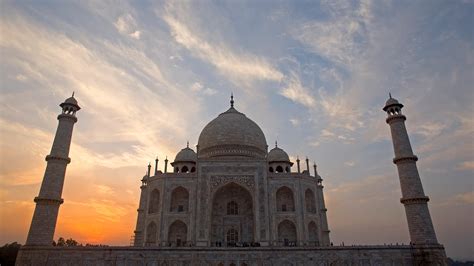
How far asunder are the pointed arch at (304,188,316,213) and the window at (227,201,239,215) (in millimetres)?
5075

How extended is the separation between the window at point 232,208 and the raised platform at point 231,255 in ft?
22.1

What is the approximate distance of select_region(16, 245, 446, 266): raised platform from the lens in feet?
59.8

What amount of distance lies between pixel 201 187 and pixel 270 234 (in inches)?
225

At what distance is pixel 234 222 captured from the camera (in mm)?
24906

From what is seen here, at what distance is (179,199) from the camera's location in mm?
25234

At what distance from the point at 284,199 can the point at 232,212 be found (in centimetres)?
395

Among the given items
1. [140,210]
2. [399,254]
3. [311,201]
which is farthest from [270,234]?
[140,210]

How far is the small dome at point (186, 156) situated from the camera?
95.2ft

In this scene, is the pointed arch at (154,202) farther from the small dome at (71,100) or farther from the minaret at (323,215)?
A: the minaret at (323,215)

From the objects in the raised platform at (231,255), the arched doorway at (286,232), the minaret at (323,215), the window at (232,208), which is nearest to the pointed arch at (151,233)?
the window at (232,208)

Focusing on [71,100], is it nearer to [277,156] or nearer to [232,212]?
[232,212]

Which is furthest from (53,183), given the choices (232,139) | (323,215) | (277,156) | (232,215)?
(323,215)

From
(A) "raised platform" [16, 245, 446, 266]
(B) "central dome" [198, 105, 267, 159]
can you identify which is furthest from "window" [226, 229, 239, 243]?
(B) "central dome" [198, 105, 267, 159]

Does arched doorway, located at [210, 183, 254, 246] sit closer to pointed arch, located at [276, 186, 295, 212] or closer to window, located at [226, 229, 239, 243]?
window, located at [226, 229, 239, 243]
